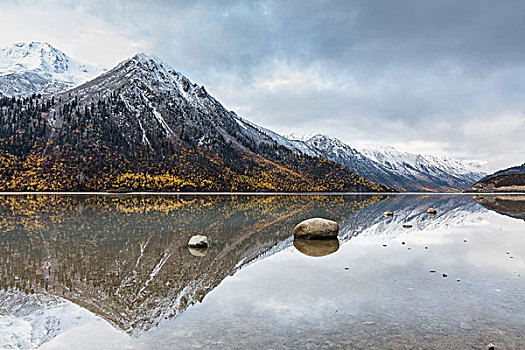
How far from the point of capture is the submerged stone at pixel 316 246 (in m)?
21.9

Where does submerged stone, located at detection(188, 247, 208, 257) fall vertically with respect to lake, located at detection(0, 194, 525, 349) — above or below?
above

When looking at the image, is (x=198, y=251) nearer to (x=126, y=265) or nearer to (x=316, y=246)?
(x=126, y=265)

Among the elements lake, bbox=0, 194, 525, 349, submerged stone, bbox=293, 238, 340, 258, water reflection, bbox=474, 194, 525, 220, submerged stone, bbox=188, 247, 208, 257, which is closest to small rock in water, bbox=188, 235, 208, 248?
submerged stone, bbox=188, 247, 208, 257

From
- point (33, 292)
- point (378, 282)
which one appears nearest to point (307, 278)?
point (378, 282)

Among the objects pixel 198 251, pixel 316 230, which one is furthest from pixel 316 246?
pixel 198 251

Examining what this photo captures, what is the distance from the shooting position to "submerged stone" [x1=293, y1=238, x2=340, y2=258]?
71.7 feet

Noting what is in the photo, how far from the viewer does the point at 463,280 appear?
15133 mm

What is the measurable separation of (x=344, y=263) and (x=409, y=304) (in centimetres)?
671

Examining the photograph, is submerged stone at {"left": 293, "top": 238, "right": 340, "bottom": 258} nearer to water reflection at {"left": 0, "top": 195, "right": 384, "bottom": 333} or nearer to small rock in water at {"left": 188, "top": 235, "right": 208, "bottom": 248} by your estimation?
water reflection at {"left": 0, "top": 195, "right": 384, "bottom": 333}

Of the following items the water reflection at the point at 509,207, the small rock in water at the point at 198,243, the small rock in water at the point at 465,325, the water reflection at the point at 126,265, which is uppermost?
the water reflection at the point at 509,207

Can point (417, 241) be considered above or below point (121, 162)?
below

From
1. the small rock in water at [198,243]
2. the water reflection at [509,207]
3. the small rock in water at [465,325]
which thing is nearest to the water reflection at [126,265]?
the small rock in water at [198,243]

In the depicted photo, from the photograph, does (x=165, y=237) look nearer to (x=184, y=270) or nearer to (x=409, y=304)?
(x=184, y=270)

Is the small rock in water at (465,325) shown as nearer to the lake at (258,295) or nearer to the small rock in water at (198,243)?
the lake at (258,295)
